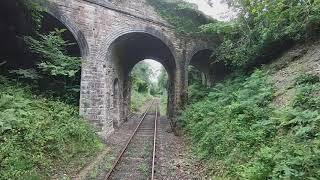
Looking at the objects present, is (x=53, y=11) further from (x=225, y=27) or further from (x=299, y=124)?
(x=299, y=124)

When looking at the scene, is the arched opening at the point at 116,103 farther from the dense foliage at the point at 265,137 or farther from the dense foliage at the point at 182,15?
the dense foliage at the point at 265,137

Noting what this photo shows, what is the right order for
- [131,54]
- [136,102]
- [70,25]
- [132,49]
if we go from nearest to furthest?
[70,25], [132,49], [131,54], [136,102]

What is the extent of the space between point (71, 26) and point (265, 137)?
897 cm

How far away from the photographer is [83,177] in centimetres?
750

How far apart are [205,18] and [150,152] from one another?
34.0 feet

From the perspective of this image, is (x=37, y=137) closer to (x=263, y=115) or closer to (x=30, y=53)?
(x=30, y=53)

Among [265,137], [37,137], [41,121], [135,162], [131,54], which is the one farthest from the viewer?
[131,54]

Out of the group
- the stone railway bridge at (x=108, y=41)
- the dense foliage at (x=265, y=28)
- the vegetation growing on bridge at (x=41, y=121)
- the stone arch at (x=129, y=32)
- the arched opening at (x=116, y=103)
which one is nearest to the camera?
the vegetation growing on bridge at (x=41, y=121)

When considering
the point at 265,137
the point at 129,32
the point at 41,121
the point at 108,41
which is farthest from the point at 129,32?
the point at 265,137

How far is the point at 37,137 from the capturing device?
762 centimetres

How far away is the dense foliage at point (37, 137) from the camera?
6.43 metres

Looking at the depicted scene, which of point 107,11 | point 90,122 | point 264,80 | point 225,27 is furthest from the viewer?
point 225,27

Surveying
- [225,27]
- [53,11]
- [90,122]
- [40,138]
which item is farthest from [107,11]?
[40,138]

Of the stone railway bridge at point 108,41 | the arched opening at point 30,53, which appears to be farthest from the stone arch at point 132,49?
the arched opening at point 30,53
